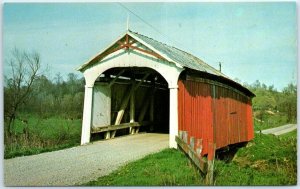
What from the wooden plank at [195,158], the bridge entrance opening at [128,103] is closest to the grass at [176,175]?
the wooden plank at [195,158]

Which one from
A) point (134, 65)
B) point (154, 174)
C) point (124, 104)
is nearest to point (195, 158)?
point (154, 174)

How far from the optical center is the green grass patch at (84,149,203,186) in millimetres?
9023

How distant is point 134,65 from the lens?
12.7 meters

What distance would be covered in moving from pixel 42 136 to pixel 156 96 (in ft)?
21.6

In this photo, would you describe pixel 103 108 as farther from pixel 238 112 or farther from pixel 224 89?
pixel 238 112

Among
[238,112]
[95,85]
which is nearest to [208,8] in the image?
[95,85]

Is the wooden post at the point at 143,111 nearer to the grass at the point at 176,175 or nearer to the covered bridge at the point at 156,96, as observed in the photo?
the covered bridge at the point at 156,96

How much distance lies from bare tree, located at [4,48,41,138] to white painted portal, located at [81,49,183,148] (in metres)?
1.85

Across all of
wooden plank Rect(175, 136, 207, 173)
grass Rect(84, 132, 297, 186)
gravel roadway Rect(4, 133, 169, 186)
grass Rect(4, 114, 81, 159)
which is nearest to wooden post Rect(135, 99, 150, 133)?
grass Rect(4, 114, 81, 159)

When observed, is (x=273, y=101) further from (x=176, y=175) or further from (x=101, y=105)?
(x=176, y=175)

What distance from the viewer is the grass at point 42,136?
39.3 ft

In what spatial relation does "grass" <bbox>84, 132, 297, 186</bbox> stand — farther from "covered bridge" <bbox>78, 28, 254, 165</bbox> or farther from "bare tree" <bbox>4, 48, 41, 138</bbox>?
"bare tree" <bbox>4, 48, 41, 138</bbox>

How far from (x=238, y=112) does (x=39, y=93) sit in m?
9.02

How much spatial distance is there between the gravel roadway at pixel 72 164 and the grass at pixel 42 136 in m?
0.59
